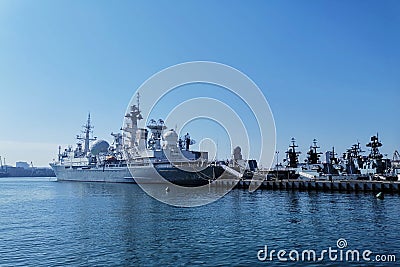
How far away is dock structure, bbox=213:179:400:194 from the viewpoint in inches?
2689

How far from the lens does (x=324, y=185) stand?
77.1 metres

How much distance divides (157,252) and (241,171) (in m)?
79.8

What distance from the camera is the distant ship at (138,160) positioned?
9844 cm

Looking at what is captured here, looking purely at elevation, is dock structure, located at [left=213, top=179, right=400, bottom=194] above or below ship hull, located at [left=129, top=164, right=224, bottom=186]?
below

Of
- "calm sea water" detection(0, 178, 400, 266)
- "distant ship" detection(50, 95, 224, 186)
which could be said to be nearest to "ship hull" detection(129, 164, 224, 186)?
"distant ship" detection(50, 95, 224, 186)

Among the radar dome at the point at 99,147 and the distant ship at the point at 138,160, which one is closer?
the distant ship at the point at 138,160

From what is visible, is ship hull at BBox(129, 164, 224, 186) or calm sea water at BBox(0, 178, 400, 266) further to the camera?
ship hull at BBox(129, 164, 224, 186)

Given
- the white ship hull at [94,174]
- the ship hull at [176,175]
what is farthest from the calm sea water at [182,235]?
the white ship hull at [94,174]

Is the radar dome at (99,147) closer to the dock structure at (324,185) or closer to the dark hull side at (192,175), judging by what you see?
the dark hull side at (192,175)

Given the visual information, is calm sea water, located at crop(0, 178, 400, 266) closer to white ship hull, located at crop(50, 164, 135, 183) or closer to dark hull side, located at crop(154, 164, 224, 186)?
dark hull side, located at crop(154, 164, 224, 186)

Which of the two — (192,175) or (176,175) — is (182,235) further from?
(176,175)

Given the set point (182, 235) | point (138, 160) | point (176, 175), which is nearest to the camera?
point (182, 235)

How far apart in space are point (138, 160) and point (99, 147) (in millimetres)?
39383

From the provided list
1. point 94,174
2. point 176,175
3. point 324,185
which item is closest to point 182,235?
point 324,185
